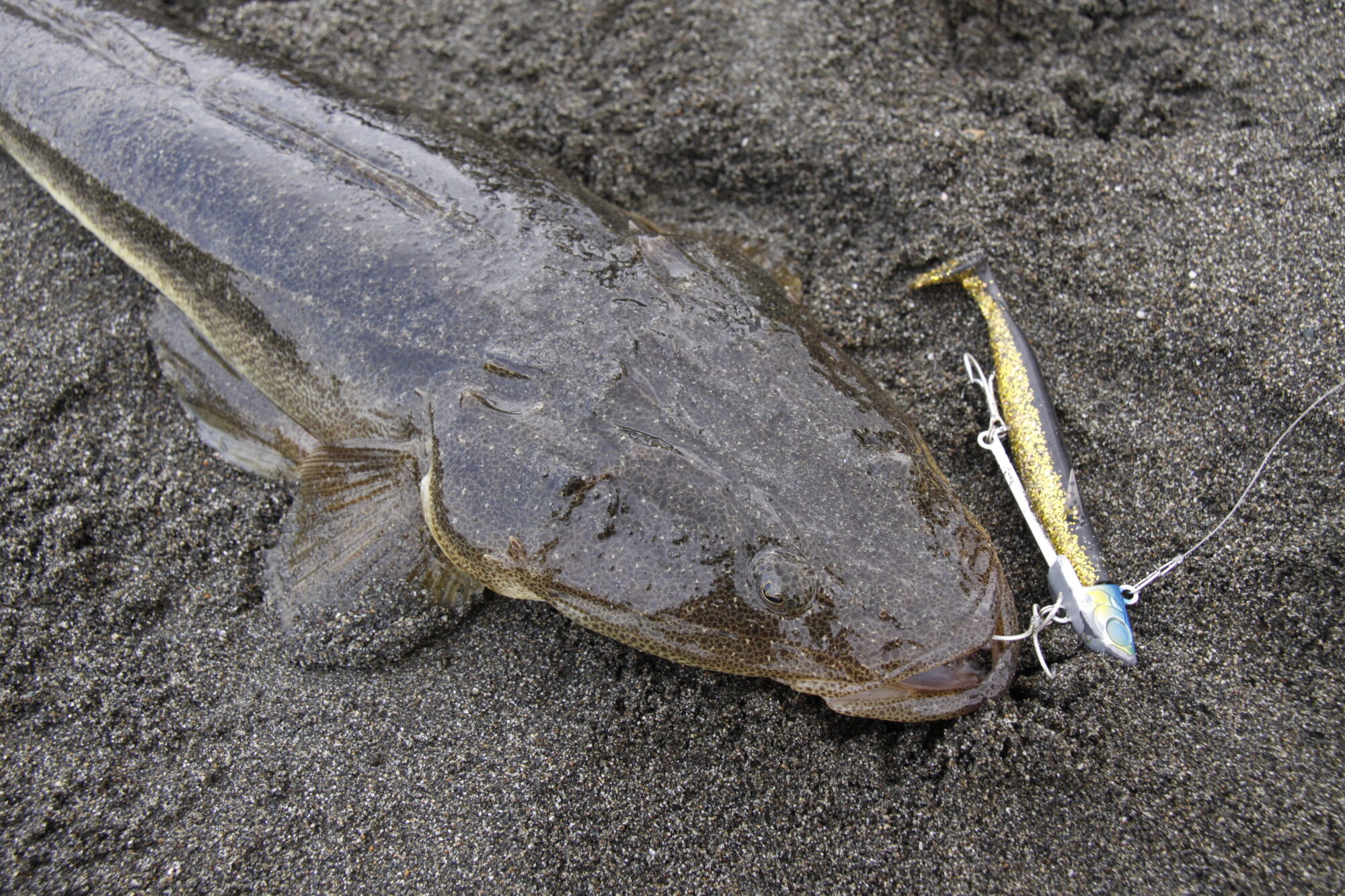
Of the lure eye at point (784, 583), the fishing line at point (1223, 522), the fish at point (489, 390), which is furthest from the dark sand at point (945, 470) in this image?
the lure eye at point (784, 583)

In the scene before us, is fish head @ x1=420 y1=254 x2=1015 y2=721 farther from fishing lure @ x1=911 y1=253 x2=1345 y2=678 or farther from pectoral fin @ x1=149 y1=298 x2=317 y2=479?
pectoral fin @ x1=149 y1=298 x2=317 y2=479

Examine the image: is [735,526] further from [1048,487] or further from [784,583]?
[1048,487]

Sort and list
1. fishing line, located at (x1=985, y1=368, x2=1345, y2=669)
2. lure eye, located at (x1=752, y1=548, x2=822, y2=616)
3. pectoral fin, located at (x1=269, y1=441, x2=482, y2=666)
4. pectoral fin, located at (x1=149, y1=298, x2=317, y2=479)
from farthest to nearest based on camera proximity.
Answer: pectoral fin, located at (x1=149, y1=298, x2=317, y2=479)
pectoral fin, located at (x1=269, y1=441, x2=482, y2=666)
fishing line, located at (x1=985, y1=368, x2=1345, y2=669)
lure eye, located at (x1=752, y1=548, x2=822, y2=616)

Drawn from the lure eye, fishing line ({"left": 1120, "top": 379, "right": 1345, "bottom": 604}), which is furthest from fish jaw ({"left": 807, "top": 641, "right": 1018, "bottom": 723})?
fishing line ({"left": 1120, "top": 379, "right": 1345, "bottom": 604})

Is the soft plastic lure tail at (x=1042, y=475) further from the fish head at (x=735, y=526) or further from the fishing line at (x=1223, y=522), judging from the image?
the fish head at (x=735, y=526)

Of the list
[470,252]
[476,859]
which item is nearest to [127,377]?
[470,252]

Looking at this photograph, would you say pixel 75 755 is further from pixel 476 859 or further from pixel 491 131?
pixel 491 131
